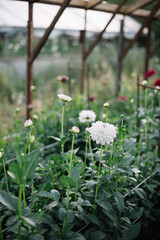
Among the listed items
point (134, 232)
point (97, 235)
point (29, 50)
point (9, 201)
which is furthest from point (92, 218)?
point (29, 50)

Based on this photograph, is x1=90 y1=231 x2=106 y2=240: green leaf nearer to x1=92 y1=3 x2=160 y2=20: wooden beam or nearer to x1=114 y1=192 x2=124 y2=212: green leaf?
x1=114 y1=192 x2=124 y2=212: green leaf

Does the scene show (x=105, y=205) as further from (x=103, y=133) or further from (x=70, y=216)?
(x=103, y=133)

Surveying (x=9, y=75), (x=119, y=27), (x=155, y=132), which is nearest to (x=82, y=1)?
(x=119, y=27)

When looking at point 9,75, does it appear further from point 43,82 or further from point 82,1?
point 82,1

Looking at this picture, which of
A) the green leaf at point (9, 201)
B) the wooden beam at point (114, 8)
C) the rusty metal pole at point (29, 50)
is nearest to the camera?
the green leaf at point (9, 201)

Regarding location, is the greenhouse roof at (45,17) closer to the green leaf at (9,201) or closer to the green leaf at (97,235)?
the green leaf at (9,201)

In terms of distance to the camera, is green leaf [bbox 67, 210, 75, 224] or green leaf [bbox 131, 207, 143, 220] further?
green leaf [bbox 131, 207, 143, 220]

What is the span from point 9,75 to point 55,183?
4812 mm

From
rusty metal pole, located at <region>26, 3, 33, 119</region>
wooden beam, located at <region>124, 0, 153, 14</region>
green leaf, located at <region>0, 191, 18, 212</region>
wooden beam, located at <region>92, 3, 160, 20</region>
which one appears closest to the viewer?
green leaf, located at <region>0, 191, 18, 212</region>

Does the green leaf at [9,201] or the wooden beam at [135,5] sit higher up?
the wooden beam at [135,5]

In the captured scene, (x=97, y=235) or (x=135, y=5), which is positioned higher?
(x=135, y=5)

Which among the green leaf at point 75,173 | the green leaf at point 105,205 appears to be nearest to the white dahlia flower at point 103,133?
the green leaf at point 75,173

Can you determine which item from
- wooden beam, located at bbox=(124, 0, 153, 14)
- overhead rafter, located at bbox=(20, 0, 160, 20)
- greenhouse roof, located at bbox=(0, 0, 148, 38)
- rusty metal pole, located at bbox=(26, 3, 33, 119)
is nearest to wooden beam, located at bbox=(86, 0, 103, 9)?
overhead rafter, located at bbox=(20, 0, 160, 20)

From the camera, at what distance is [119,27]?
13.4 feet
